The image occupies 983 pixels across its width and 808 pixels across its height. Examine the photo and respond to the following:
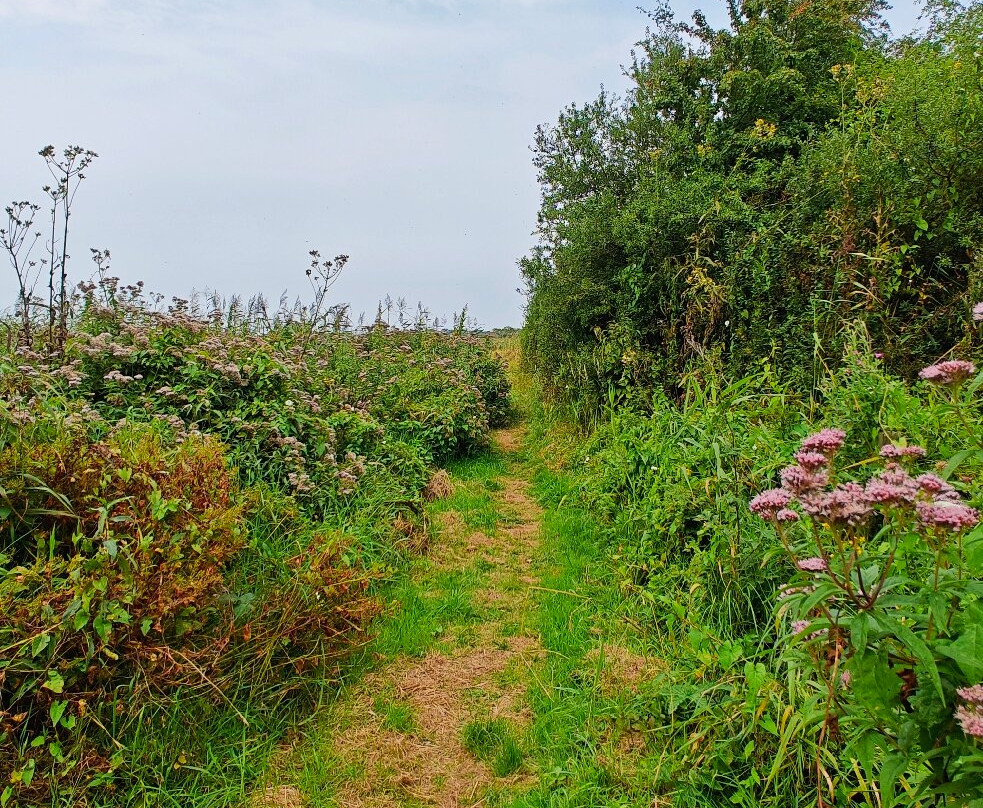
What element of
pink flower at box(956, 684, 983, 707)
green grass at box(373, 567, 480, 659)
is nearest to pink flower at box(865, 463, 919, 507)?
pink flower at box(956, 684, 983, 707)

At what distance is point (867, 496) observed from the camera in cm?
125

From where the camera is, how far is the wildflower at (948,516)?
3.78 feet

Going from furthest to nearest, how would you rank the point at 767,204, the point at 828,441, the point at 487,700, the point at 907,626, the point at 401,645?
the point at 767,204, the point at 401,645, the point at 487,700, the point at 828,441, the point at 907,626

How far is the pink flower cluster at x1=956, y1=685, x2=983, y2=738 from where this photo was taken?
1.02 meters

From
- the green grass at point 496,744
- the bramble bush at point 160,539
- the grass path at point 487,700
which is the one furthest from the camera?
the green grass at point 496,744

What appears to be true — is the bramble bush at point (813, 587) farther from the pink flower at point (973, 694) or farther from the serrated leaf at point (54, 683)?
the serrated leaf at point (54, 683)

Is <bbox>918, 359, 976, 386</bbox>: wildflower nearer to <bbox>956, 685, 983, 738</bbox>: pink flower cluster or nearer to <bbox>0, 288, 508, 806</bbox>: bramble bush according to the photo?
<bbox>956, 685, 983, 738</bbox>: pink flower cluster

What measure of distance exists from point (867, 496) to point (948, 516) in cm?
14

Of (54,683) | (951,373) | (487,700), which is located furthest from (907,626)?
(54,683)

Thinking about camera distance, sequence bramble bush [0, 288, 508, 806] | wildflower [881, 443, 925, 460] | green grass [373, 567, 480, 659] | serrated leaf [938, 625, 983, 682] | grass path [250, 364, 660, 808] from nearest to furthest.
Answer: serrated leaf [938, 625, 983, 682] < wildflower [881, 443, 925, 460] < bramble bush [0, 288, 508, 806] < grass path [250, 364, 660, 808] < green grass [373, 567, 480, 659]

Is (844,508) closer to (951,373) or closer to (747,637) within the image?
(951,373)

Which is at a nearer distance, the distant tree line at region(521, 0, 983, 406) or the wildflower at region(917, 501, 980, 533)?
the wildflower at region(917, 501, 980, 533)

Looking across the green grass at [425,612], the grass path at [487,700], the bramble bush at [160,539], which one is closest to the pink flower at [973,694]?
the grass path at [487,700]

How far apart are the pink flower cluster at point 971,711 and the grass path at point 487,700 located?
142 cm
